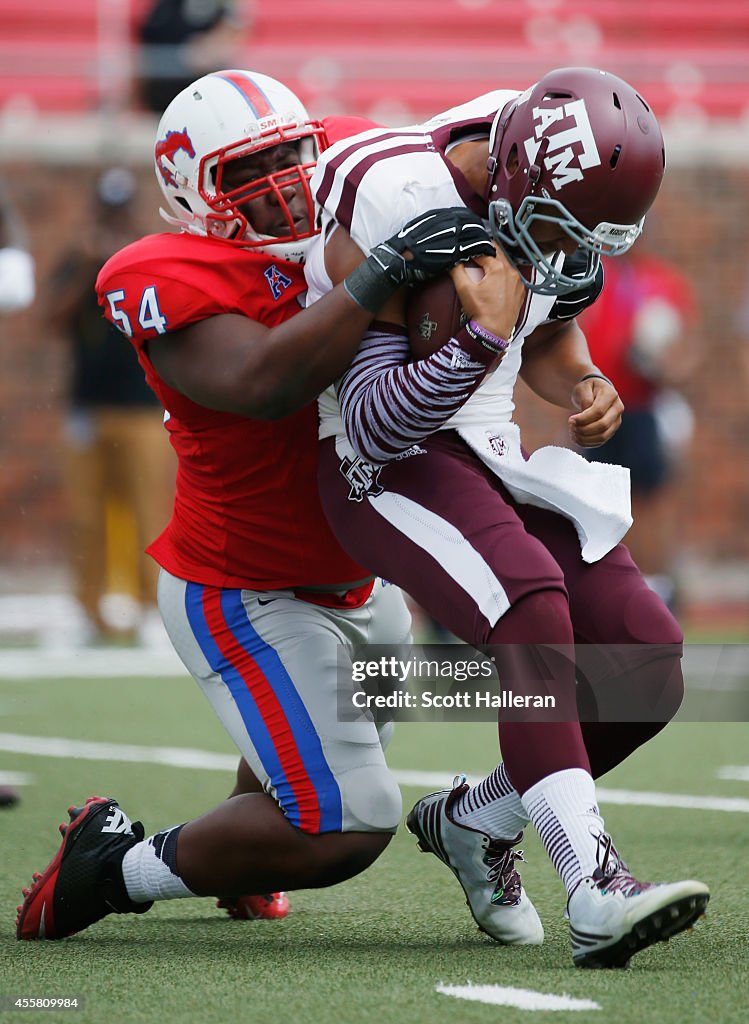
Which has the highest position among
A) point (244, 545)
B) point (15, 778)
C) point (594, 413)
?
point (594, 413)

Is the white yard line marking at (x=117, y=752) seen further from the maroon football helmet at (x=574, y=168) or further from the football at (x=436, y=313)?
the maroon football helmet at (x=574, y=168)

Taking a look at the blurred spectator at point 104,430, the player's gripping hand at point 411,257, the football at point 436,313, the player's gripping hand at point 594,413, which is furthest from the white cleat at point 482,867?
the blurred spectator at point 104,430

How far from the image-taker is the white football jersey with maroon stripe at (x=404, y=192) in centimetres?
Result: 279

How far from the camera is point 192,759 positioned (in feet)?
16.3

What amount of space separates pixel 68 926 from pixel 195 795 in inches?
54.5

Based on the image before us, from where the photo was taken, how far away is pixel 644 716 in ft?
9.57

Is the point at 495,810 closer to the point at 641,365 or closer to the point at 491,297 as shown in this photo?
the point at 491,297

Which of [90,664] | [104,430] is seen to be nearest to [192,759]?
[90,664]

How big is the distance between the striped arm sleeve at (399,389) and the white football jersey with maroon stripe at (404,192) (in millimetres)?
165

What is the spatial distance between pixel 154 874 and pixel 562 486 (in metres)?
1.00

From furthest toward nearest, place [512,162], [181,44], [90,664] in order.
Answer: [181,44]
[90,664]
[512,162]

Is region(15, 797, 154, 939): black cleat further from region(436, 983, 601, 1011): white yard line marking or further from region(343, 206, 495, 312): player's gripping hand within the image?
region(343, 206, 495, 312): player's gripping hand

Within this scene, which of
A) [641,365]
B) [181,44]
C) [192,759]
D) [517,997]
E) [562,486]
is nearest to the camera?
[517,997]

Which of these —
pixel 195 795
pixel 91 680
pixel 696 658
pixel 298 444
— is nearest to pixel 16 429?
pixel 91 680
